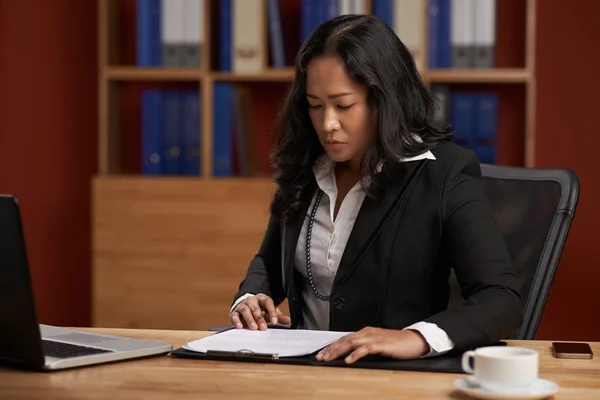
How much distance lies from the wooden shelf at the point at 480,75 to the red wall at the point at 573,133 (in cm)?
30

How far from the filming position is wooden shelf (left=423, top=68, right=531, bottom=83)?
3377 mm

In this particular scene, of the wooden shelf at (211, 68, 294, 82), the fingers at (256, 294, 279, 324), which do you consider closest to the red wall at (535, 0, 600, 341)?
the wooden shelf at (211, 68, 294, 82)

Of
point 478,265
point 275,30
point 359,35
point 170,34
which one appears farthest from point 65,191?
point 478,265

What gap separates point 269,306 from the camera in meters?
1.84

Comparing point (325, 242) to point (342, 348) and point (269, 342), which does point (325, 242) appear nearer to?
point (269, 342)

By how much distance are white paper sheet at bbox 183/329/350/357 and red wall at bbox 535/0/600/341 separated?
2.19 meters

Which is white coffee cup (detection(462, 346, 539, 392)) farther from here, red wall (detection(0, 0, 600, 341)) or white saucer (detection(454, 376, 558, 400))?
red wall (detection(0, 0, 600, 341))

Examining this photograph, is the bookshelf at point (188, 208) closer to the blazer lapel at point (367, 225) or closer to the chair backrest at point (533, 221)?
the chair backrest at point (533, 221)

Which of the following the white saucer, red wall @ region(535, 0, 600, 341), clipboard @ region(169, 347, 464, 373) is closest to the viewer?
the white saucer

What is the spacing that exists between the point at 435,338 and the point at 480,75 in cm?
205

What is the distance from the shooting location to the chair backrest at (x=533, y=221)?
1.99 meters

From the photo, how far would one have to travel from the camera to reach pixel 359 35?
6.23 ft

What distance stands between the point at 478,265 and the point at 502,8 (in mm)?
2170

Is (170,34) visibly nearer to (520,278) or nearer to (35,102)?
(35,102)
